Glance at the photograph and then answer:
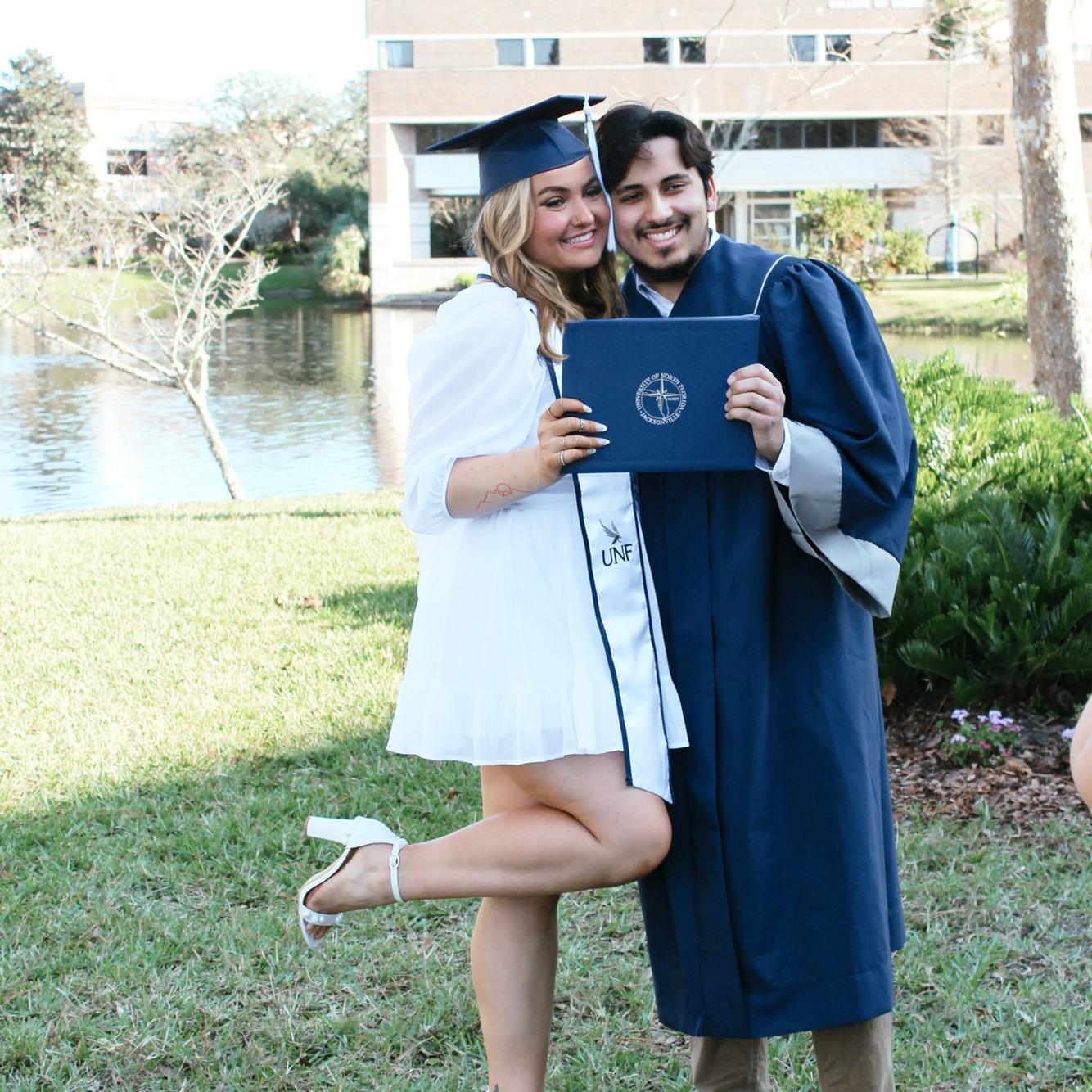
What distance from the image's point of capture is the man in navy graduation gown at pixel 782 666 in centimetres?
231

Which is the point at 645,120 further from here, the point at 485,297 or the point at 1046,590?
the point at 1046,590

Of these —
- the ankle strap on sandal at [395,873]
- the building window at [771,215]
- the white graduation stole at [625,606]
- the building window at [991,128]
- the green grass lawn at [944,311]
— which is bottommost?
the ankle strap on sandal at [395,873]

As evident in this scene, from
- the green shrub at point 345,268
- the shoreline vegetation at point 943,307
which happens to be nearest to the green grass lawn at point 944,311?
the shoreline vegetation at point 943,307

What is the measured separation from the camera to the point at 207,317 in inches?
544

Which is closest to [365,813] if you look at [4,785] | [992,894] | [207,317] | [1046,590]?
[4,785]

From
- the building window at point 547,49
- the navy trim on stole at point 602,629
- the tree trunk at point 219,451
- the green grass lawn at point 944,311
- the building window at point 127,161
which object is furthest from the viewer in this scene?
the building window at point 547,49

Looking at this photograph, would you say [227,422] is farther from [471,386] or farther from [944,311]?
[471,386]

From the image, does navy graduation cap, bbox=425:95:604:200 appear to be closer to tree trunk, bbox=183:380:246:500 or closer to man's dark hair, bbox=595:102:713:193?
man's dark hair, bbox=595:102:713:193

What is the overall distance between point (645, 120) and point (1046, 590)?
2.99 metres

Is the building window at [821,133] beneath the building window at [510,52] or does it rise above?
beneath

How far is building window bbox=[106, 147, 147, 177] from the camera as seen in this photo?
54.1 feet

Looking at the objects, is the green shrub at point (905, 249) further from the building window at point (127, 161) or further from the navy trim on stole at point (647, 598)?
the navy trim on stole at point (647, 598)

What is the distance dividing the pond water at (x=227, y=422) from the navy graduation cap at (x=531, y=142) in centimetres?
1082

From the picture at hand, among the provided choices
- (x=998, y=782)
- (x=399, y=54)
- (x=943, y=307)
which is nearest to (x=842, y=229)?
(x=943, y=307)
